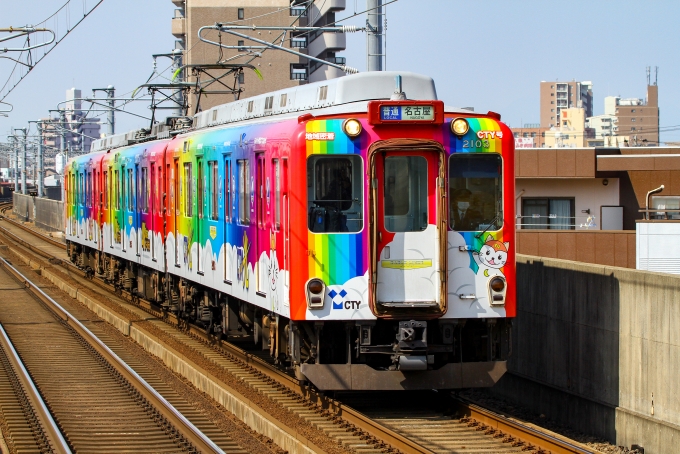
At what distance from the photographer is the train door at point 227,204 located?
12.6m

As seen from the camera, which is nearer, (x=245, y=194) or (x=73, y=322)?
(x=245, y=194)

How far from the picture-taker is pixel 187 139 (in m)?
15.3

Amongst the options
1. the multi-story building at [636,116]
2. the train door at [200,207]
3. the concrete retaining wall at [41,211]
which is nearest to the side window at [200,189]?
the train door at [200,207]

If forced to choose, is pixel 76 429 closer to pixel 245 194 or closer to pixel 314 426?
pixel 314 426

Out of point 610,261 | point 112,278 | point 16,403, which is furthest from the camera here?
point 112,278

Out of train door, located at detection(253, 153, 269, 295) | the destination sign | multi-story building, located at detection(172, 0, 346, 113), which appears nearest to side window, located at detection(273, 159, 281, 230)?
train door, located at detection(253, 153, 269, 295)

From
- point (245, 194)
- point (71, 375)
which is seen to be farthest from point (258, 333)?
point (71, 375)

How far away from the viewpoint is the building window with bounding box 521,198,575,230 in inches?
966

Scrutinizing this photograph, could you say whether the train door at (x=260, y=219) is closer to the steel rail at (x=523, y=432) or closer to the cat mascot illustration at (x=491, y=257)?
the cat mascot illustration at (x=491, y=257)

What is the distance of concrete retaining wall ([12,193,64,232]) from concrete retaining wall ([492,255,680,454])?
37325mm

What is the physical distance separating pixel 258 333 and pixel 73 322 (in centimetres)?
684

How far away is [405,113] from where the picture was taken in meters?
9.89

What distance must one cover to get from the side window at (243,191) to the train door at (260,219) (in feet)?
1.45

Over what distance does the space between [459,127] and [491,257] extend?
1.25 metres
